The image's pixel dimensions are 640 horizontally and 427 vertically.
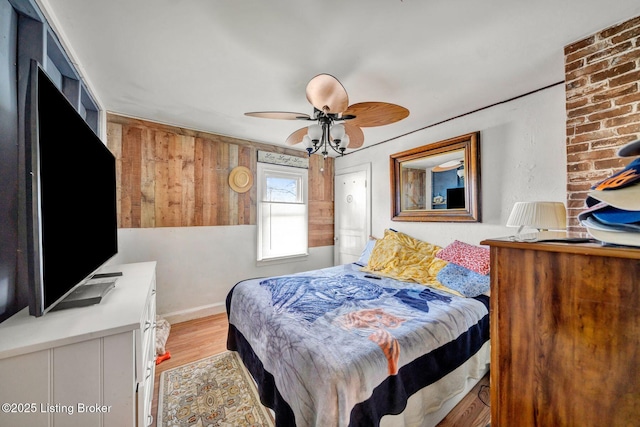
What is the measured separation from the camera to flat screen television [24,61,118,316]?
2.62 ft

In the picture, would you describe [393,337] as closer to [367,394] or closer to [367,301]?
[367,394]

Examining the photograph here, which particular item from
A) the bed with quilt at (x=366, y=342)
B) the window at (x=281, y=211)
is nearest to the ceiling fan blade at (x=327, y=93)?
the bed with quilt at (x=366, y=342)

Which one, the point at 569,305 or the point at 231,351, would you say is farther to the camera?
the point at 231,351

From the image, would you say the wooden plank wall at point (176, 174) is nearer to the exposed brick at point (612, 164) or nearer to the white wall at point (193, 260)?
the white wall at point (193, 260)

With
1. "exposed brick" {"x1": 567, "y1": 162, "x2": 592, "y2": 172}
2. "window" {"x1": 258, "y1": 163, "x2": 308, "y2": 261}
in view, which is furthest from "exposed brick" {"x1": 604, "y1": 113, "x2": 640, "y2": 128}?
"window" {"x1": 258, "y1": 163, "x2": 308, "y2": 261}

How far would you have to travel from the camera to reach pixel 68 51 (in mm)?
1562

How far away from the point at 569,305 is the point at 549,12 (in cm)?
165

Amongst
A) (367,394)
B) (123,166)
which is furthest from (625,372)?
(123,166)

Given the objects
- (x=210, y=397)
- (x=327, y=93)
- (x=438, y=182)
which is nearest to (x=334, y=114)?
(x=327, y=93)

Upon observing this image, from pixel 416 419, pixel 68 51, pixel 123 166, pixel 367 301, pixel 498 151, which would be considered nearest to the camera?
pixel 416 419

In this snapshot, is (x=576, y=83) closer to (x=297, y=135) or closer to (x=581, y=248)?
(x=581, y=248)

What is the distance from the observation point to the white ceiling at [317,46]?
1275 mm

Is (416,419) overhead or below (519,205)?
below

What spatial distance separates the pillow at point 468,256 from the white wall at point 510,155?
206 mm
